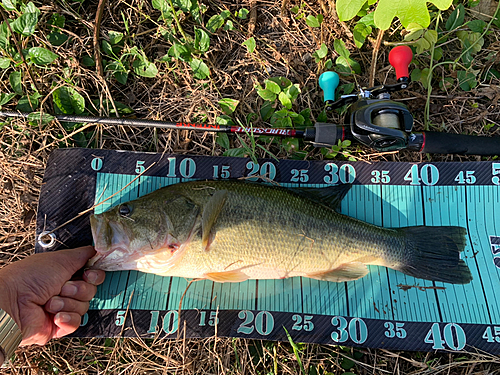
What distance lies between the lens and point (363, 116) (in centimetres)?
270

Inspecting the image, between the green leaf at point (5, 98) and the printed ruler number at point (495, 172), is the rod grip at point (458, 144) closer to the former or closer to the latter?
the printed ruler number at point (495, 172)

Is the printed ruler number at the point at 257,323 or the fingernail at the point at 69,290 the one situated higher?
the fingernail at the point at 69,290

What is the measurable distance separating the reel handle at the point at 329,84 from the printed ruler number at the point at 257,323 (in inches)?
81.0

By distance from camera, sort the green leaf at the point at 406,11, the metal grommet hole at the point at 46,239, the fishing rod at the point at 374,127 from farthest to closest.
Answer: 1. the metal grommet hole at the point at 46,239
2. the fishing rod at the point at 374,127
3. the green leaf at the point at 406,11

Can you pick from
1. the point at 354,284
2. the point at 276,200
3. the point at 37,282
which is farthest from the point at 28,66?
the point at 354,284

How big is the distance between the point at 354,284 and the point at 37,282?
262 cm

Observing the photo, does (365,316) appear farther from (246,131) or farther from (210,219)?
(246,131)

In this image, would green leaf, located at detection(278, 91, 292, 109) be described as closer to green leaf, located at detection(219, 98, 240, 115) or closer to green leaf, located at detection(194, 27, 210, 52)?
green leaf, located at detection(219, 98, 240, 115)

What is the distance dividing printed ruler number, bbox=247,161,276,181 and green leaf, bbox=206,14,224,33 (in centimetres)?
145

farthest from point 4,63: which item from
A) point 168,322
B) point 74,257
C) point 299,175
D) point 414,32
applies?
point 414,32

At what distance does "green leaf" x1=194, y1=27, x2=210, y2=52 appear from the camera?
3.19 m

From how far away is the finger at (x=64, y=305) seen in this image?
2.50 metres

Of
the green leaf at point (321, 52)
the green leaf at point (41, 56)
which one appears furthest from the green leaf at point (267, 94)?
the green leaf at point (41, 56)

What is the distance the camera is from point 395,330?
276 centimetres
